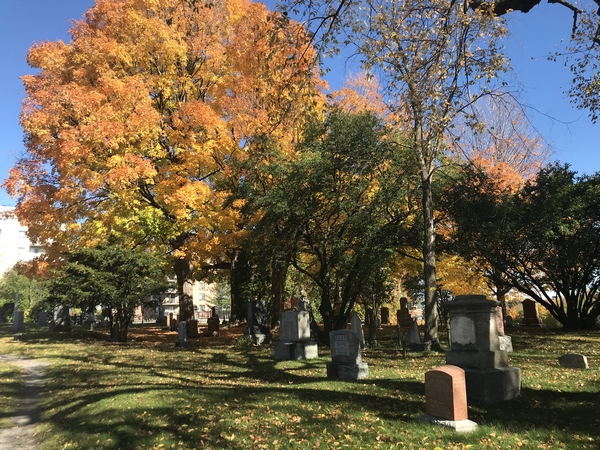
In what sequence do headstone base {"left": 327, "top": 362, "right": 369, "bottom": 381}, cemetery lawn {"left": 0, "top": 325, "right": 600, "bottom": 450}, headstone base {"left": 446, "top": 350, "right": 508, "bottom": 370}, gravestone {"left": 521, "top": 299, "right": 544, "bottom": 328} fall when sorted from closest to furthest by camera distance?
cemetery lawn {"left": 0, "top": 325, "right": 600, "bottom": 450} < headstone base {"left": 446, "top": 350, "right": 508, "bottom": 370} < headstone base {"left": 327, "top": 362, "right": 369, "bottom": 381} < gravestone {"left": 521, "top": 299, "right": 544, "bottom": 328}

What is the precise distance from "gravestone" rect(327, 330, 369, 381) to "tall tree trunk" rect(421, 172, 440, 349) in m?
5.06

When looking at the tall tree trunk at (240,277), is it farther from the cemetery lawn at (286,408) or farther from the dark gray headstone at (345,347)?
the dark gray headstone at (345,347)

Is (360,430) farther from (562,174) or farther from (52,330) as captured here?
(52,330)

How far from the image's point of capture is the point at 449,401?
555 cm

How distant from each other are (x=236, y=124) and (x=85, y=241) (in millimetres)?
8274

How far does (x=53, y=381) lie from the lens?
10336mm

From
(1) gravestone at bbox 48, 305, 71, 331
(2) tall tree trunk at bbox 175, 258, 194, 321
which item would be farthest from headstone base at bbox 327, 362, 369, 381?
(1) gravestone at bbox 48, 305, 71, 331

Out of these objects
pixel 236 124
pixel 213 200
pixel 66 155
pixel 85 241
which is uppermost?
pixel 236 124

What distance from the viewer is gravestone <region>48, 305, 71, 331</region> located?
24438mm

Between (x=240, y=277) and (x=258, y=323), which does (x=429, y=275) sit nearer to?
(x=258, y=323)

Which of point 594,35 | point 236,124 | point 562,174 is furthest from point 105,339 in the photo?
point 562,174

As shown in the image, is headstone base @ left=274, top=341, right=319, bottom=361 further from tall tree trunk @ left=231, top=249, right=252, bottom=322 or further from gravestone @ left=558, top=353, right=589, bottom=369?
tall tree trunk @ left=231, top=249, right=252, bottom=322

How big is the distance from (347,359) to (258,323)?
9017 millimetres

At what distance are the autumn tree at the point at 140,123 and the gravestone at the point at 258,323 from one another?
3256 mm
